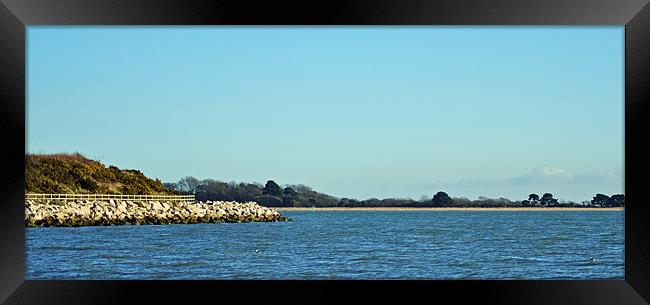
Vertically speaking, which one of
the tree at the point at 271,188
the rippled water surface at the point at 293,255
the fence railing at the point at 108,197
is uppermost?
the tree at the point at 271,188

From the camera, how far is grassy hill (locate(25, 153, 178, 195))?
31.8 metres

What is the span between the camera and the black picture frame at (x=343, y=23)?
4.91 meters

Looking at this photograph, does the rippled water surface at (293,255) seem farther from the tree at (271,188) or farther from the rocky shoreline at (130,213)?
the tree at (271,188)

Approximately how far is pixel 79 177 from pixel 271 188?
15.1m

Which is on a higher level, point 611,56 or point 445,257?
point 611,56

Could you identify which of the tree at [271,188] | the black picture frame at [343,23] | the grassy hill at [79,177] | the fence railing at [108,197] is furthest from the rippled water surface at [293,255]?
the tree at [271,188]

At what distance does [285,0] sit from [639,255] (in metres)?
2.63

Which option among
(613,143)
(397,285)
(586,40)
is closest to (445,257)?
(397,285)

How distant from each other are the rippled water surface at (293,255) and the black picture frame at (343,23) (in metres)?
11.4

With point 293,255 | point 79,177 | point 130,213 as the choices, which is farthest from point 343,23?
point 79,177

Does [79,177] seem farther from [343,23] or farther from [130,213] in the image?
[343,23]

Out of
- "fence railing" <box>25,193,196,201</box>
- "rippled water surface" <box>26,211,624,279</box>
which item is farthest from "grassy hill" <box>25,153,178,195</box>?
"rippled water surface" <box>26,211,624,279</box>

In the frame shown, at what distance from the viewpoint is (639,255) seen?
517 cm

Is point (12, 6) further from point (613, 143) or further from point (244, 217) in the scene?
point (613, 143)
